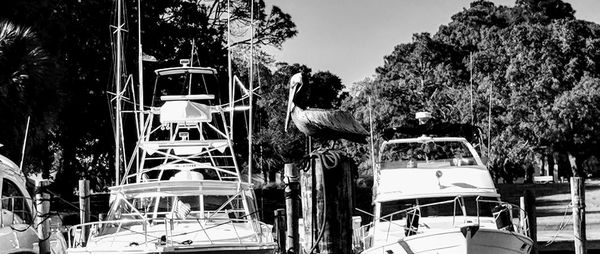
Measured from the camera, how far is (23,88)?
23750mm

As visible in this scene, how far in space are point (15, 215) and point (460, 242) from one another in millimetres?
7813

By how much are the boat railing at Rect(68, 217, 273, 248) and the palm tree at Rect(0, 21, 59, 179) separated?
7.70 m

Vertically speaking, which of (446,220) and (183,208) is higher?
(183,208)

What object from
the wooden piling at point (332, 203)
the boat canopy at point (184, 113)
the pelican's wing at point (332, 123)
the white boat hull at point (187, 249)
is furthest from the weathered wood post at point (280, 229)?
the pelican's wing at point (332, 123)

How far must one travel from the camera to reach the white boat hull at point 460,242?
14031mm

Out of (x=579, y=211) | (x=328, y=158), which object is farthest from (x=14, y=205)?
(x=579, y=211)

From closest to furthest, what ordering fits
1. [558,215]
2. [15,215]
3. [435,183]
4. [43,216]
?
1. [43,216]
2. [15,215]
3. [435,183]
4. [558,215]

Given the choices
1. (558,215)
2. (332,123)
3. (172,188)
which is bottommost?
(558,215)

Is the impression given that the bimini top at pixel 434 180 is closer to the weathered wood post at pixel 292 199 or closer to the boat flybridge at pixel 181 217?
the weathered wood post at pixel 292 199

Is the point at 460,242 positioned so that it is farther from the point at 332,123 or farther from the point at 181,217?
the point at 181,217

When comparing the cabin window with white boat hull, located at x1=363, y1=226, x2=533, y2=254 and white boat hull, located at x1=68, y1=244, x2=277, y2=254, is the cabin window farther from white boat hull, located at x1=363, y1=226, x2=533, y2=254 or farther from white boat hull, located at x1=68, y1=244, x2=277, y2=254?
white boat hull, located at x1=363, y1=226, x2=533, y2=254

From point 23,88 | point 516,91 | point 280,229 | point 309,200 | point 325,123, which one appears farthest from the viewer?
point 516,91

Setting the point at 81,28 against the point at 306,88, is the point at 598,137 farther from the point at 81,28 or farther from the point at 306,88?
the point at 306,88

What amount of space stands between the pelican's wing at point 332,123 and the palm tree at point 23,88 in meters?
14.1
